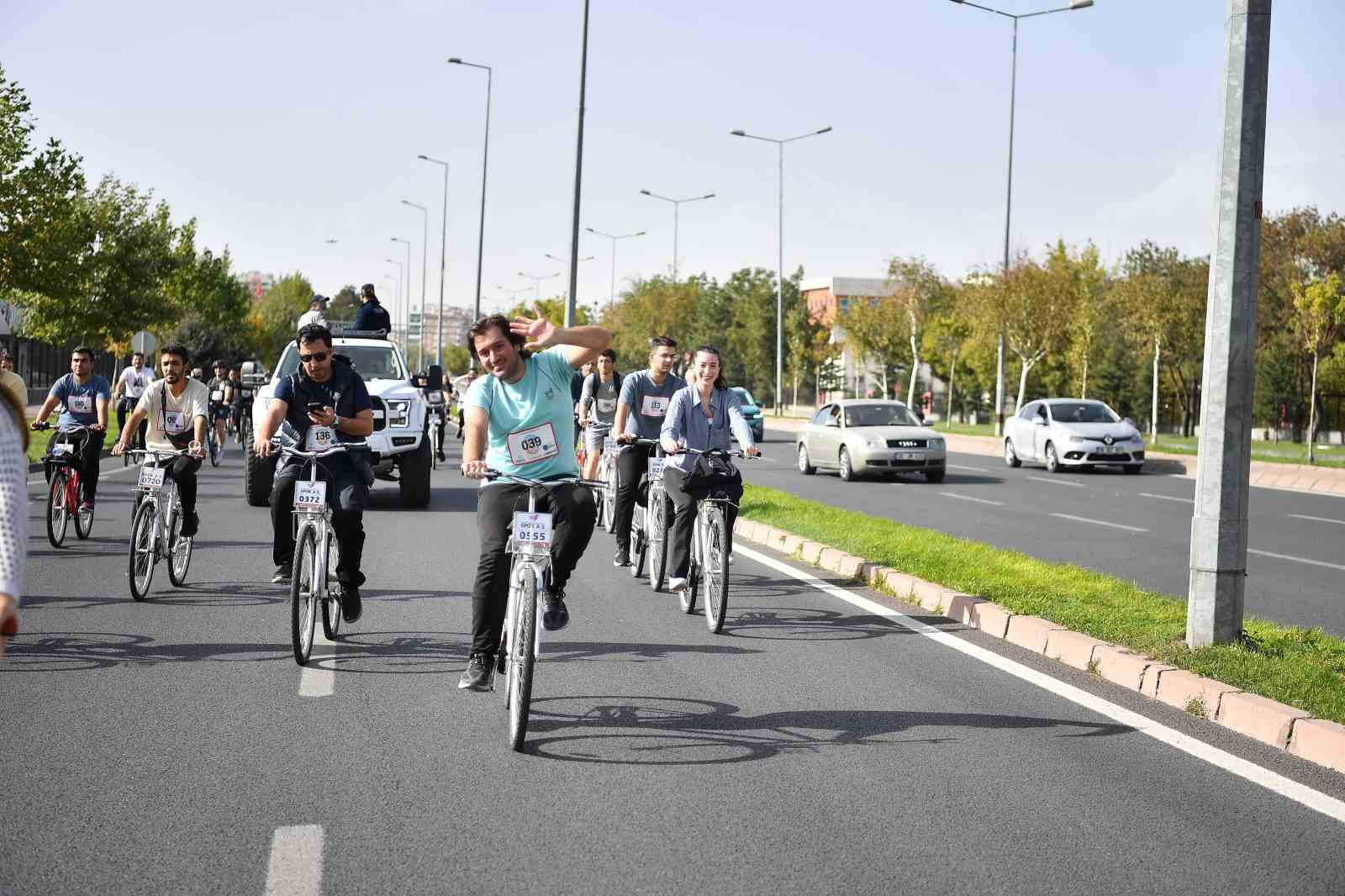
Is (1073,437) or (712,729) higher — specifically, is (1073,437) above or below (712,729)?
above

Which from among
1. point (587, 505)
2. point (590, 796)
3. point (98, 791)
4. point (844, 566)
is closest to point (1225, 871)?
point (590, 796)

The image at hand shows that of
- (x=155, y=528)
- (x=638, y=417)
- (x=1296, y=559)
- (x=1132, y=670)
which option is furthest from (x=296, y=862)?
(x=1296, y=559)

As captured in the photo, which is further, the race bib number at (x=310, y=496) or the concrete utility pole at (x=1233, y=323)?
the race bib number at (x=310, y=496)

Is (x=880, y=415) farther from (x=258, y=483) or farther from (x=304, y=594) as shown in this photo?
(x=304, y=594)

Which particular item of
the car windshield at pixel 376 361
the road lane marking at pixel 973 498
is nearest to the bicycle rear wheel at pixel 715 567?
the car windshield at pixel 376 361

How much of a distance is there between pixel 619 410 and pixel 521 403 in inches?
197

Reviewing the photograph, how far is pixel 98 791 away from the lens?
5234mm

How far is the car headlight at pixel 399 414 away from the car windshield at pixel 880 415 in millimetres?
11683

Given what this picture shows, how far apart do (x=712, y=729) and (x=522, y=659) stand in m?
0.89

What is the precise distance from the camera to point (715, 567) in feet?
30.2

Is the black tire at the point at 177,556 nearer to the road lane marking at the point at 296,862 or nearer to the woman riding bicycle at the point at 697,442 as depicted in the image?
the woman riding bicycle at the point at 697,442

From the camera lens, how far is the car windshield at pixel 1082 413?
3116 centimetres

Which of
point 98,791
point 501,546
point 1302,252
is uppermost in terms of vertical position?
point 1302,252

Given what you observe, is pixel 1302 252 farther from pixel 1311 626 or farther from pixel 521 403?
pixel 521 403
